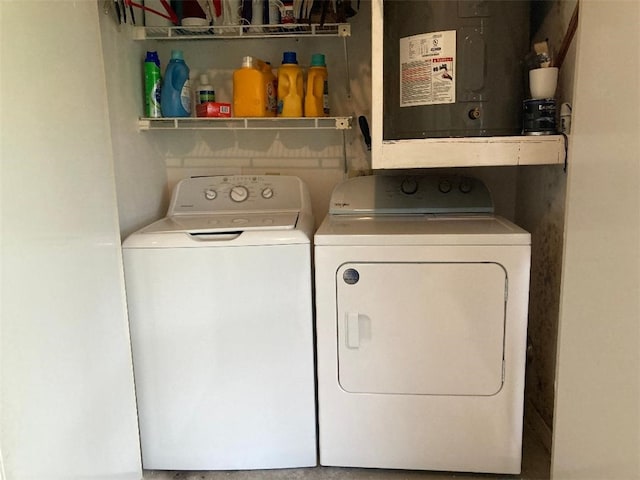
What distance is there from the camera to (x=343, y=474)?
5.86 feet

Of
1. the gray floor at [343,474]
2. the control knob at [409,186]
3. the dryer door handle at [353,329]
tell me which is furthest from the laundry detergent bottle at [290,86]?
the gray floor at [343,474]

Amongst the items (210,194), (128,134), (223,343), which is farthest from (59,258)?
(210,194)

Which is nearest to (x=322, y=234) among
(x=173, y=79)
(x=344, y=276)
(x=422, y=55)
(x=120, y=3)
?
(x=344, y=276)

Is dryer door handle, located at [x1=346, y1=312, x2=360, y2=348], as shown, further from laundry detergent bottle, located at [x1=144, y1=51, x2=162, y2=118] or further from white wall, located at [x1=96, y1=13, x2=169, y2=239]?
laundry detergent bottle, located at [x1=144, y1=51, x2=162, y2=118]

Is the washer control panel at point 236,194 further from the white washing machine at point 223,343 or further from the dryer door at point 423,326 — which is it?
the dryer door at point 423,326

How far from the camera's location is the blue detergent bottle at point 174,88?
203 centimetres

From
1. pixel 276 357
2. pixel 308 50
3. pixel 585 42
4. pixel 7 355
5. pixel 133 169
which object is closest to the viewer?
pixel 7 355

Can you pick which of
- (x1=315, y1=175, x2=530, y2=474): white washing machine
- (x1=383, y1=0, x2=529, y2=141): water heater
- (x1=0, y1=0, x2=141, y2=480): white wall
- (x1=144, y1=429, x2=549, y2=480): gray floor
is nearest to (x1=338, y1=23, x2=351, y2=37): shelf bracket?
(x1=383, y1=0, x2=529, y2=141): water heater

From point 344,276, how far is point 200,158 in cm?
99

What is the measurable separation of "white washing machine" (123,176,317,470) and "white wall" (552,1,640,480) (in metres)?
0.76

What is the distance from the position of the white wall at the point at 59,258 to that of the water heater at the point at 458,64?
3.01 feet

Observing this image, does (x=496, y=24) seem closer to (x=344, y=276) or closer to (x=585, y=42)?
(x=585, y=42)

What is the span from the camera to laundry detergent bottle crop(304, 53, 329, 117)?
203 cm

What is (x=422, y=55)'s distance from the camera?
5.24 ft
